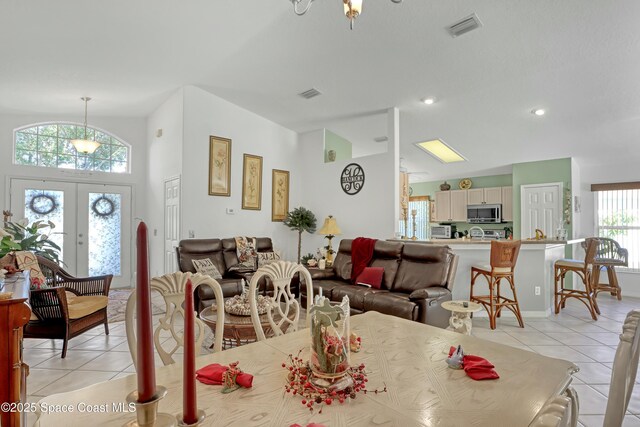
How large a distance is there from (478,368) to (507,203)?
7155mm

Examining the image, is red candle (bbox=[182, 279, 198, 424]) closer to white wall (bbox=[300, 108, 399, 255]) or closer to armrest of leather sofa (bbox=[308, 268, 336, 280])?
armrest of leather sofa (bbox=[308, 268, 336, 280])

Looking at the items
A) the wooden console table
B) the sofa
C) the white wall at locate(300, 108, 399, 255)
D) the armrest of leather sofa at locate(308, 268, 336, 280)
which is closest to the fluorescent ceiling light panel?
the white wall at locate(300, 108, 399, 255)

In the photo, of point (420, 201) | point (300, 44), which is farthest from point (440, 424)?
point (420, 201)

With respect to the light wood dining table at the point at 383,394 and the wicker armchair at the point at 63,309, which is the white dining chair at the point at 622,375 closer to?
the light wood dining table at the point at 383,394

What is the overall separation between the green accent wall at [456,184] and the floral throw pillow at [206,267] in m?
5.97

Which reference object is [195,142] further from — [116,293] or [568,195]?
[568,195]

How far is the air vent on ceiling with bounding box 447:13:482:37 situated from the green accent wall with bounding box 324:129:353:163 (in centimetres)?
334

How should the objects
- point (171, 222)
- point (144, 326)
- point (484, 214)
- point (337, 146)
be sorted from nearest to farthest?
point (144, 326) → point (171, 222) → point (337, 146) → point (484, 214)

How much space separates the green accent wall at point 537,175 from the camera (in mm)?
6422

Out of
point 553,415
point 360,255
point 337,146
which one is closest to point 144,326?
point 553,415

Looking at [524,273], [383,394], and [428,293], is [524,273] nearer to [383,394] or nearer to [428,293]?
[428,293]

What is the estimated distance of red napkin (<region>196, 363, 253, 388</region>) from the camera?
110 cm

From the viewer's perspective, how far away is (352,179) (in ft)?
20.2

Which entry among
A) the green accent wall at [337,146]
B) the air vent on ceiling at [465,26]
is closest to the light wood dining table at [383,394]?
the air vent on ceiling at [465,26]
